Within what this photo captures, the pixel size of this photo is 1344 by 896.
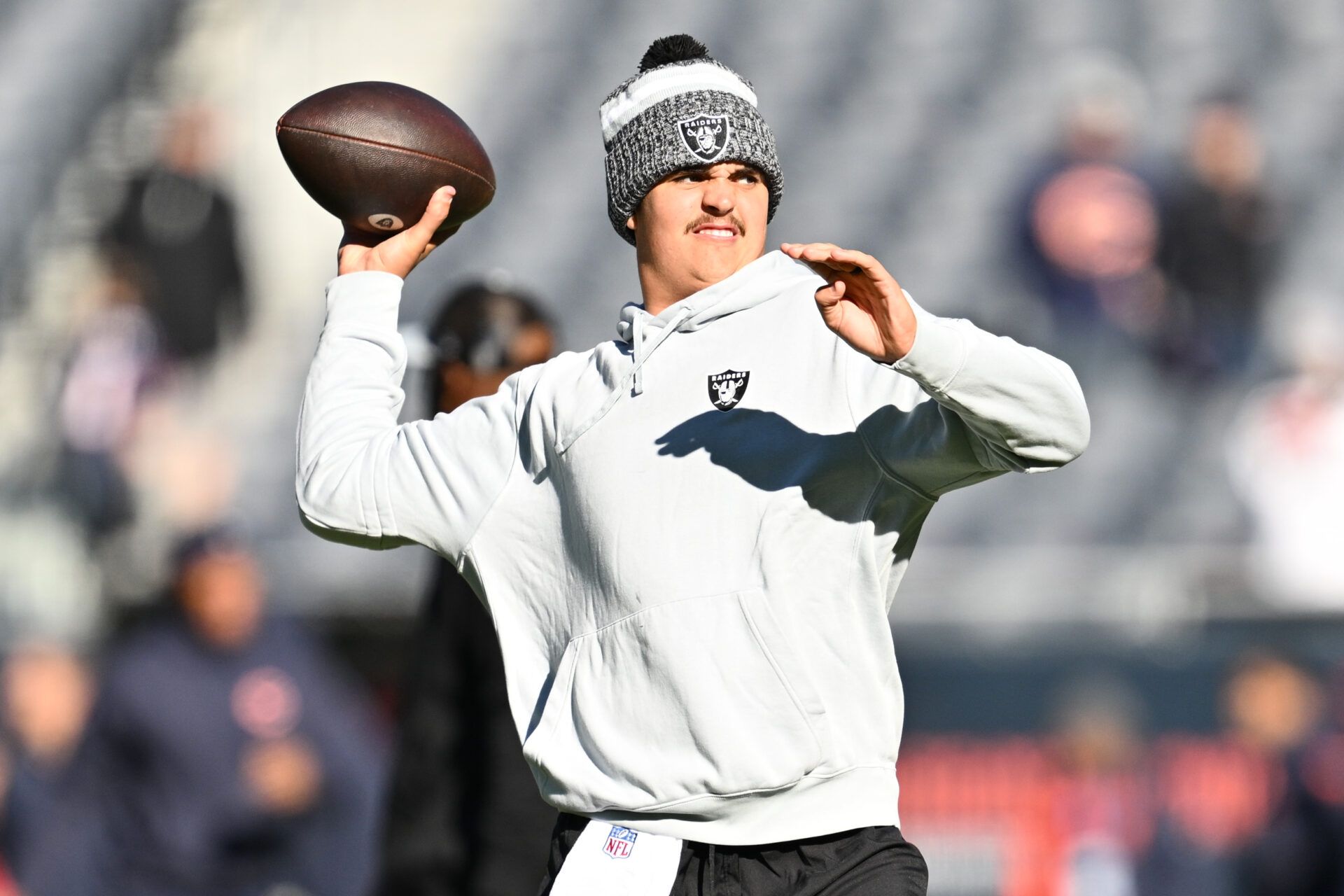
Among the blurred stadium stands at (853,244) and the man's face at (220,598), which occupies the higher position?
the blurred stadium stands at (853,244)

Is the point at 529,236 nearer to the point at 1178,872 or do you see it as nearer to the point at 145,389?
the point at 145,389

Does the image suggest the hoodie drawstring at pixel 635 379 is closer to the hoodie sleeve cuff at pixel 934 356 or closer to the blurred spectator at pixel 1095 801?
the hoodie sleeve cuff at pixel 934 356

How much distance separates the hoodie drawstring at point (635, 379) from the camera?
2.77m

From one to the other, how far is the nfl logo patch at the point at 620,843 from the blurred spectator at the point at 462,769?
1452 millimetres

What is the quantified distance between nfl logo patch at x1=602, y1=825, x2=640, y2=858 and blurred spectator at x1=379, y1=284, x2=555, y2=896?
1.45m

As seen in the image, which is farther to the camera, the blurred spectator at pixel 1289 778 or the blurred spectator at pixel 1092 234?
the blurred spectator at pixel 1092 234

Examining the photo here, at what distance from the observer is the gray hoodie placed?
258 cm

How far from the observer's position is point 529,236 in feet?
35.9

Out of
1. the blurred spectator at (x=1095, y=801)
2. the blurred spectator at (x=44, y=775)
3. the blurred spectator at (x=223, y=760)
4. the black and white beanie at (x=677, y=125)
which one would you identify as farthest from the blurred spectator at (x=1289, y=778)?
the black and white beanie at (x=677, y=125)

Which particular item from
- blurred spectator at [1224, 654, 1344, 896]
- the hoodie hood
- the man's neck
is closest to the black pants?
the hoodie hood

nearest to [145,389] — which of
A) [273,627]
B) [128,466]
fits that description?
[128,466]

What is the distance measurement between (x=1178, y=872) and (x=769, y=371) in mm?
5154

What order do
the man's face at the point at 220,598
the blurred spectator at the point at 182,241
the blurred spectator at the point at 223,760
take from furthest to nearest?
the blurred spectator at the point at 182,241
the man's face at the point at 220,598
the blurred spectator at the point at 223,760

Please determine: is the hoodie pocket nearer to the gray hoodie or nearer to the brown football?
the gray hoodie
